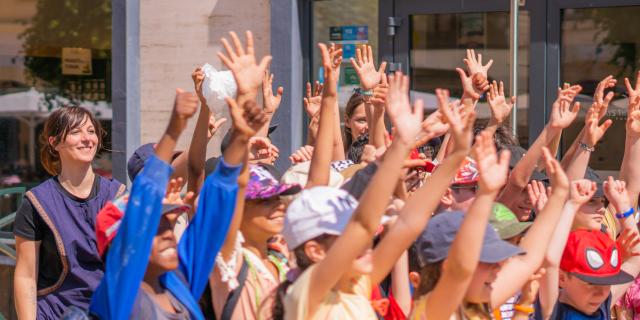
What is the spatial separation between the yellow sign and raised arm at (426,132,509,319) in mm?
5533

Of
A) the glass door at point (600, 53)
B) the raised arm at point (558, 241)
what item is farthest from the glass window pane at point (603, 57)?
the raised arm at point (558, 241)

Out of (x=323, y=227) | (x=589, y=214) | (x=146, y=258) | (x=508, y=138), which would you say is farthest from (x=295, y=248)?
(x=508, y=138)

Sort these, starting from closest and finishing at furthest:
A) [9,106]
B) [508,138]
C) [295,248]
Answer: [295,248]
[508,138]
[9,106]

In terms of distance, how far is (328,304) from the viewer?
10.3 feet

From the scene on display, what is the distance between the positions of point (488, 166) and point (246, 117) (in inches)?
29.9

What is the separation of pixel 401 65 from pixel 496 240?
3.86 metres

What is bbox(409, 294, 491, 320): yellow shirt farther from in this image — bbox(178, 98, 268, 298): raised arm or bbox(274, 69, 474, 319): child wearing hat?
bbox(178, 98, 268, 298): raised arm

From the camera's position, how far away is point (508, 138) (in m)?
5.52

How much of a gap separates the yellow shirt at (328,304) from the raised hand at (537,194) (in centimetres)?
132

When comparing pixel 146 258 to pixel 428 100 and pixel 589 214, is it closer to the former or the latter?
pixel 589 214

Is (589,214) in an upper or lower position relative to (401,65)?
lower

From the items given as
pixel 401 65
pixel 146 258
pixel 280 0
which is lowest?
pixel 146 258

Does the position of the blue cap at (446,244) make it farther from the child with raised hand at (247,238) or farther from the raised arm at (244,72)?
the raised arm at (244,72)

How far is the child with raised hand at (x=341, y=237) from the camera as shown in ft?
9.92
